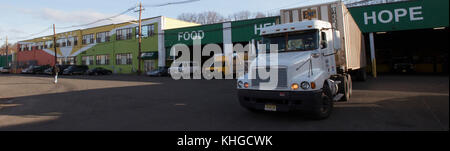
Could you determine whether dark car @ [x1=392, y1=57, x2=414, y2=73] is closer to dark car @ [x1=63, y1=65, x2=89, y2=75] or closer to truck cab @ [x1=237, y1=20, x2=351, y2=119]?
truck cab @ [x1=237, y1=20, x2=351, y2=119]

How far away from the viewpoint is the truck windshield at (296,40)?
20.2 ft

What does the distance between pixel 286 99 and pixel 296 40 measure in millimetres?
1980

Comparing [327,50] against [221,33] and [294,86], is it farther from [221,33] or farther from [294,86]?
[221,33]

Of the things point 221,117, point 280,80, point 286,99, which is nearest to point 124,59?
point 221,117

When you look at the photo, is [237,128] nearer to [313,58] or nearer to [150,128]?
[150,128]

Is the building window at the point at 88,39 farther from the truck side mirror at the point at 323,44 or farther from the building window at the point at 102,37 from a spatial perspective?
the truck side mirror at the point at 323,44

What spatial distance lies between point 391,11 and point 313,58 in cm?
1956

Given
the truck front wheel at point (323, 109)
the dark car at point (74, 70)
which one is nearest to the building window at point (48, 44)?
the dark car at point (74, 70)

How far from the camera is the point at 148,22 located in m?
36.7

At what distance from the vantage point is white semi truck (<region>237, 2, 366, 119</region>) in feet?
16.9

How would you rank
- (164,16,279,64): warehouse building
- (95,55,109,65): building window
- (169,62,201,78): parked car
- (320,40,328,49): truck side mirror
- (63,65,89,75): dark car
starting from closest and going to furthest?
(320,40,328,49): truck side mirror, (169,62,201,78): parked car, (164,16,279,64): warehouse building, (63,65,89,75): dark car, (95,55,109,65): building window

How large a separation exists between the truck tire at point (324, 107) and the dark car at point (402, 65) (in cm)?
2378

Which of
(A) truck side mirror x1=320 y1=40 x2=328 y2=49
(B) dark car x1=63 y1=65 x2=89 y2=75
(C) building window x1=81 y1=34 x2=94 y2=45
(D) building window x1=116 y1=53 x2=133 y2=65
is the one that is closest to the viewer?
(A) truck side mirror x1=320 y1=40 x2=328 y2=49

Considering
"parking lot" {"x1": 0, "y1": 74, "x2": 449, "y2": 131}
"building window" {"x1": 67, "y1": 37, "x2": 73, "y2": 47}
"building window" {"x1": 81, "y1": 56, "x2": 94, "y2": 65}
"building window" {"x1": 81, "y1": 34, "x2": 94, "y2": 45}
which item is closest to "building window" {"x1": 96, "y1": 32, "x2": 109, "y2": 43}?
"building window" {"x1": 81, "y1": 34, "x2": 94, "y2": 45}
